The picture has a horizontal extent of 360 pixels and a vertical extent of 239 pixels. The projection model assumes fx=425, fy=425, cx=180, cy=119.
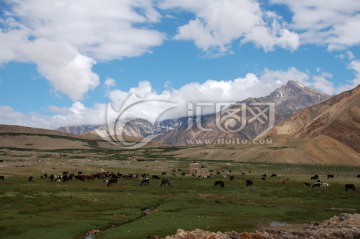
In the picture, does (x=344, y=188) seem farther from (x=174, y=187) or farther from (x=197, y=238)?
(x=197, y=238)

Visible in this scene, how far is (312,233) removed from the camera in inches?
1222

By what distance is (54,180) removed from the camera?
73062 mm

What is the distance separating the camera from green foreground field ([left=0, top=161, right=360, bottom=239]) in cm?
3120

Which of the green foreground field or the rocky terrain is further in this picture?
the green foreground field

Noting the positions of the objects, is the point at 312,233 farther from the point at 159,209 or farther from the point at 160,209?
the point at 159,209

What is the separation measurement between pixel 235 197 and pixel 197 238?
30423mm

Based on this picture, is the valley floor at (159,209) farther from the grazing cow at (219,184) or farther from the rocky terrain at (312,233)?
the rocky terrain at (312,233)

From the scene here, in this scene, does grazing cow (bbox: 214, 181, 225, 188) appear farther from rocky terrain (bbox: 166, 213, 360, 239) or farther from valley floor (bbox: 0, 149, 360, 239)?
rocky terrain (bbox: 166, 213, 360, 239)

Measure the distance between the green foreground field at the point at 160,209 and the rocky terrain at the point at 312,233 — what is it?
3.08 meters

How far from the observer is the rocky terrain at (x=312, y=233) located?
1046 inches

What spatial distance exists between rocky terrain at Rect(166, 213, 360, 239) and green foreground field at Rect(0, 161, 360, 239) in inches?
121

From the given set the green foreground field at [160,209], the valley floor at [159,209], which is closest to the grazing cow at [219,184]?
the green foreground field at [160,209]

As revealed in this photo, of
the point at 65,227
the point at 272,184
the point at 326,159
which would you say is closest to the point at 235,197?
the point at 272,184

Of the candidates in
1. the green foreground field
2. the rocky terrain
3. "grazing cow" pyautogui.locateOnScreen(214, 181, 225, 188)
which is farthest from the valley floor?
the rocky terrain
